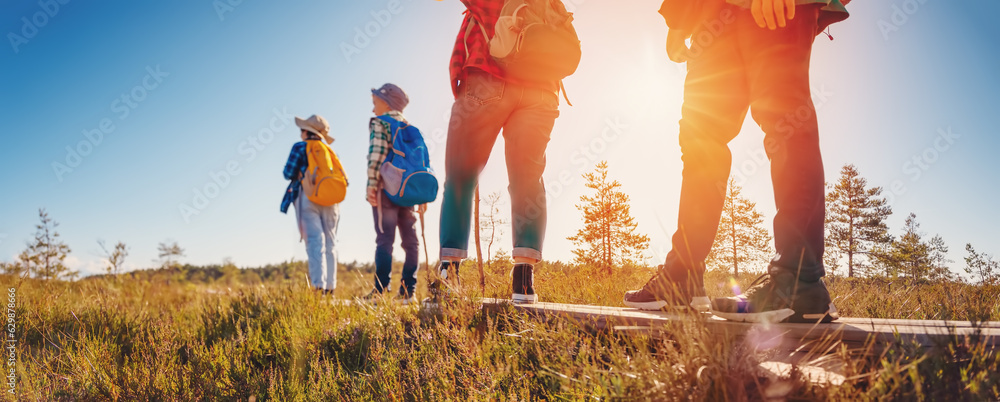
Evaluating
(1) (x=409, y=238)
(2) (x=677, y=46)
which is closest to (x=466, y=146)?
(2) (x=677, y=46)

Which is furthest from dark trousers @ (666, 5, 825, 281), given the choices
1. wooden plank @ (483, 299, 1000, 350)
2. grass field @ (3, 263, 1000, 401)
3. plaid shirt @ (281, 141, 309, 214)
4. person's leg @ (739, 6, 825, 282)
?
plaid shirt @ (281, 141, 309, 214)

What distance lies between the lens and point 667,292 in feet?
7.50

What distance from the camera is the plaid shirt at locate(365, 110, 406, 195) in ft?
16.1

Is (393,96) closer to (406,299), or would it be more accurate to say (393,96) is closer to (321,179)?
(321,179)

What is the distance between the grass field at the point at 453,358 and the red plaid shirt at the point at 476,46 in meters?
1.38

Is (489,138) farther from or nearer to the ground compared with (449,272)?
farther from the ground

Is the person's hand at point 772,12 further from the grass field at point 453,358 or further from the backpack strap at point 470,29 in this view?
the backpack strap at point 470,29

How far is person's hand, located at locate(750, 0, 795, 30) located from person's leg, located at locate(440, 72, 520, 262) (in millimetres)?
1388

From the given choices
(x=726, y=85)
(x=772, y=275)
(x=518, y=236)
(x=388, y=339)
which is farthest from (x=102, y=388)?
(x=726, y=85)

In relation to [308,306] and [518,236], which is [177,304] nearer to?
[308,306]

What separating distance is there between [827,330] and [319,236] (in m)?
5.53

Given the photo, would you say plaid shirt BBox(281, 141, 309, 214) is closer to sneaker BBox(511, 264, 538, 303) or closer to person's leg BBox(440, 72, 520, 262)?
person's leg BBox(440, 72, 520, 262)

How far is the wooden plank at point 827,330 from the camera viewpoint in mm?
1351

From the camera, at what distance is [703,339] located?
1.36 metres
